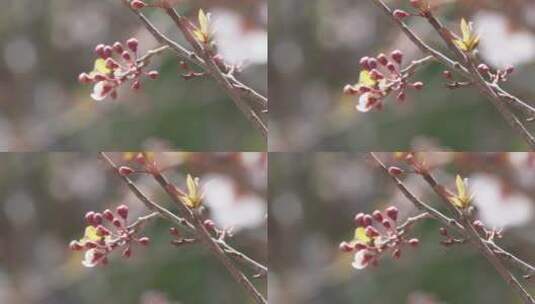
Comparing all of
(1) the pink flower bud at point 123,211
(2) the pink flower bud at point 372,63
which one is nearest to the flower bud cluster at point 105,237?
(1) the pink flower bud at point 123,211

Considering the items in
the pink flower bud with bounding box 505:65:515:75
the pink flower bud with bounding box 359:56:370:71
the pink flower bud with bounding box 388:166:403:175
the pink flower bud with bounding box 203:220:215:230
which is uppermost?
the pink flower bud with bounding box 359:56:370:71

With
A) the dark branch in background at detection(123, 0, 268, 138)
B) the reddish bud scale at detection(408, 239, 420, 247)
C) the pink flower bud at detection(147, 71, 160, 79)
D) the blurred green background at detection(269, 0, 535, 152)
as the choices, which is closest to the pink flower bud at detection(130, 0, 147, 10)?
the dark branch in background at detection(123, 0, 268, 138)

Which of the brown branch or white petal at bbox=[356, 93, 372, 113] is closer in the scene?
the brown branch

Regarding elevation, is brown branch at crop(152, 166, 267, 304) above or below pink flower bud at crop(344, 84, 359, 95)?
below

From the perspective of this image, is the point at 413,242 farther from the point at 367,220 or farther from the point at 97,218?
the point at 97,218

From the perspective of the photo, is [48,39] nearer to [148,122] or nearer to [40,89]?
[40,89]

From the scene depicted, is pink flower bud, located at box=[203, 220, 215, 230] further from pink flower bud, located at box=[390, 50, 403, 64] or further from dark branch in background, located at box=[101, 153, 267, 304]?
pink flower bud, located at box=[390, 50, 403, 64]

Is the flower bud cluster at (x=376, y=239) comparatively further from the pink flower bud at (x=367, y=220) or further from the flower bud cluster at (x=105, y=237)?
the flower bud cluster at (x=105, y=237)

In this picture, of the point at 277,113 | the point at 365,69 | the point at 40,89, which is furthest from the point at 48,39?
the point at 365,69
